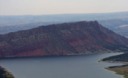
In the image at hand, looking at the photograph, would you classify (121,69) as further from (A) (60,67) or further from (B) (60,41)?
(B) (60,41)

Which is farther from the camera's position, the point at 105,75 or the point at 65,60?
the point at 65,60

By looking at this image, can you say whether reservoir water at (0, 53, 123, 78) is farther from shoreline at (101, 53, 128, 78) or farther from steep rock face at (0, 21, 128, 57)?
steep rock face at (0, 21, 128, 57)

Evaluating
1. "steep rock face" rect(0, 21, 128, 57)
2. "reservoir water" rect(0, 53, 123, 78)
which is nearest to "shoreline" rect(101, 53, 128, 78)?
"reservoir water" rect(0, 53, 123, 78)

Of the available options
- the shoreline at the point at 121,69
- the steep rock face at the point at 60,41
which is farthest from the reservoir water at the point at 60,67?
the steep rock face at the point at 60,41

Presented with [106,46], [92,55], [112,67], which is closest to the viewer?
[112,67]

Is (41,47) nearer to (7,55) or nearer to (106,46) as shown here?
(7,55)

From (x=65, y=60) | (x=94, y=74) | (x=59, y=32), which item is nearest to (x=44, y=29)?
(x=59, y=32)

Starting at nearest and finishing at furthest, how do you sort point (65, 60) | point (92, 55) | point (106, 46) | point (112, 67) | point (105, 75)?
point (105, 75), point (112, 67), point (65, 60), point (92, 55), point (106, 46)
